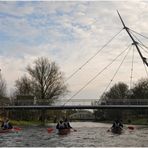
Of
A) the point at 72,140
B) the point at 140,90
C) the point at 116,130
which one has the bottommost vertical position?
the point at 72,140

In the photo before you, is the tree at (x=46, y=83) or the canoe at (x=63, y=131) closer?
the canoe at (x=63, y=131)

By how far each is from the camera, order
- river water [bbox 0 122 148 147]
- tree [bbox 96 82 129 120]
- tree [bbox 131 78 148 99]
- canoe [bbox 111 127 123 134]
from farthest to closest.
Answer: tree [bbox 96 82 129 120], tree [bbox 131 78 148 99], canoe [bbox 111 127 123 134], river water [bbox 0 122 148 147]

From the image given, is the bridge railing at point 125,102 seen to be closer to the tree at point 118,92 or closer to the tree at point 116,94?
the tree at point 116,94

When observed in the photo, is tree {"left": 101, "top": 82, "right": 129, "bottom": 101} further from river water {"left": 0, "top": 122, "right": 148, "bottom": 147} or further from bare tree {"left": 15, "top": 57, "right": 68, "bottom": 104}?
river water {"left": 0, "top": 122, "right": 148, "bottom": 147}

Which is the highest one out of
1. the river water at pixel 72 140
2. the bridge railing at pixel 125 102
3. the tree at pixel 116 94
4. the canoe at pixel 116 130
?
the tree at pixel 116 94

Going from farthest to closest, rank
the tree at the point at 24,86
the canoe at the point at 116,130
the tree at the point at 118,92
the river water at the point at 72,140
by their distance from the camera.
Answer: the tree at the point at 118,92, the tree at the point at 24,86, the canoe at the point at 116,130, the river water at the point at 72,140

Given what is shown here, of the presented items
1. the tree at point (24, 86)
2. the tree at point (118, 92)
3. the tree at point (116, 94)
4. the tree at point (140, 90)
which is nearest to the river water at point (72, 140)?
the tree at point (24, 86)

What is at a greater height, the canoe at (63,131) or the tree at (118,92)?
the tree at (118,92)

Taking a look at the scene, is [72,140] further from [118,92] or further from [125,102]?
[118,92]

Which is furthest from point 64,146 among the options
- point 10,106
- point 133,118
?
point 133,118

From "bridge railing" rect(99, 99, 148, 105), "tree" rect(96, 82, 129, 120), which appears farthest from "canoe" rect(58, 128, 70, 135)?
Answer: "tree" rect(96, 82, 129, 120)

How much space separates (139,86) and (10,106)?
199 ft

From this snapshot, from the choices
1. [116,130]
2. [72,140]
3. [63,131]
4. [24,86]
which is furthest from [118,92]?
[72,140]

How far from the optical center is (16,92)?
122500 millimetres
